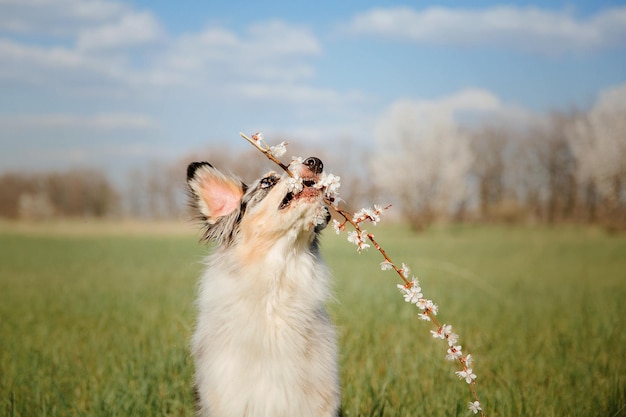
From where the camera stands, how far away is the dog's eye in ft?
14.8

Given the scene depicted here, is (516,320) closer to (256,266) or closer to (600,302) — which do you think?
(600,302)

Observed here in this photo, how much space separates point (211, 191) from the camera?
182 inches

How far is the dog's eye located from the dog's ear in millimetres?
221

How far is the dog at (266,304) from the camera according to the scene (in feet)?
13.2

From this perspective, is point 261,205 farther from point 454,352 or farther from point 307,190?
point 454,352

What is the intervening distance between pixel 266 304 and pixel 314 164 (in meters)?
1.17

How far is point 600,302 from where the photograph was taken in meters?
13.6

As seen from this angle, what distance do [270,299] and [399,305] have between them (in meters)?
7.70

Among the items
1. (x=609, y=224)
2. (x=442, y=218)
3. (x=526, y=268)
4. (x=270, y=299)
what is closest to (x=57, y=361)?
(x=270, y=299)

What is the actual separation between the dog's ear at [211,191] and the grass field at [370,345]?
23.2 inches

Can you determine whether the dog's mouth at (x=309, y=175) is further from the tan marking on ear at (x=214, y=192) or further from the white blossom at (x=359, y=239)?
the tan marking on ear at (x=214, y=192)

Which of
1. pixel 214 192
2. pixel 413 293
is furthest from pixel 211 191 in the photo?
pixel 413 293

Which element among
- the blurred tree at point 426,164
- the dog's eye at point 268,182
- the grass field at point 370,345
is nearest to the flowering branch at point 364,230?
the dog's eye at point 268,182

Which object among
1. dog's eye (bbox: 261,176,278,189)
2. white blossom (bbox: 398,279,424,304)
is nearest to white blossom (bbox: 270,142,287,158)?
dog's eye (bbox: 261,176,278,189)
